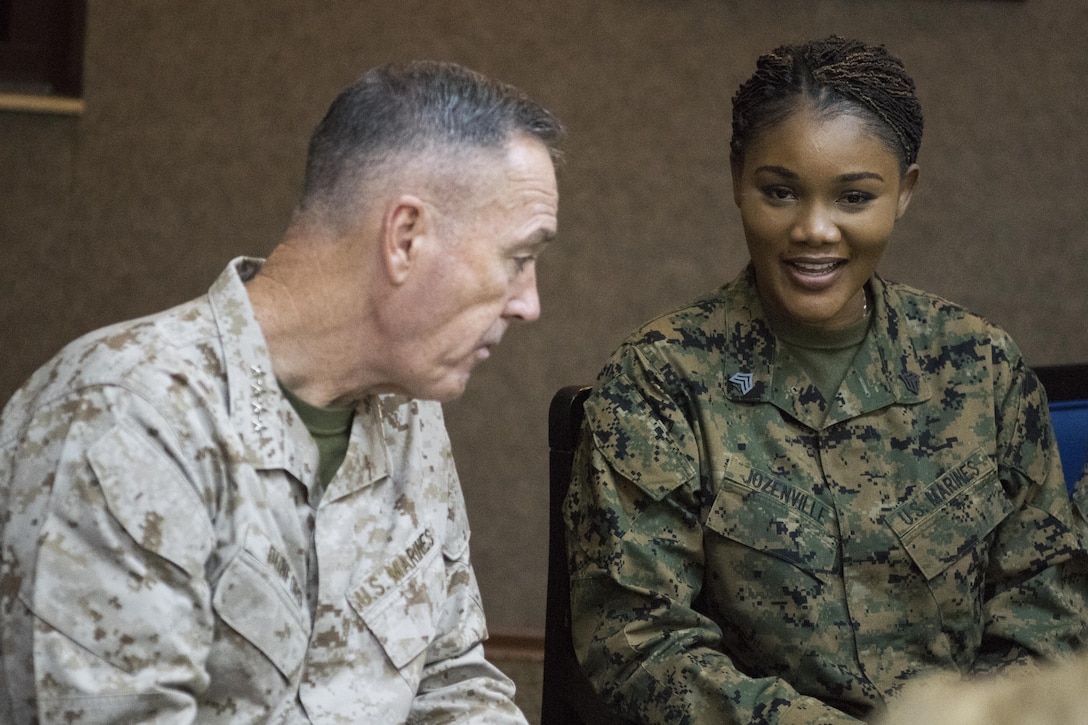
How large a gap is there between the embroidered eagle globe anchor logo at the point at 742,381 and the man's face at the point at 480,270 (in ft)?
1.72

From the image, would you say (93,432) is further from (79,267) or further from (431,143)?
(79,267)

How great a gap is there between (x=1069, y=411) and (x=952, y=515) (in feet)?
1.60

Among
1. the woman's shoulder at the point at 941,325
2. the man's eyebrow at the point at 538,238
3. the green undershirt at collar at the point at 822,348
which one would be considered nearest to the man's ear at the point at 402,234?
the man's eyebrow at the point at 538,238

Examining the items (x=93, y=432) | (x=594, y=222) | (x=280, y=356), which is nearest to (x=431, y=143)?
(x=280, y=356)

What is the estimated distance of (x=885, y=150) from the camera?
1891 millimetres

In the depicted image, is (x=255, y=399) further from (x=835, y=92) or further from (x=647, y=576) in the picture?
(x=835, y=92)

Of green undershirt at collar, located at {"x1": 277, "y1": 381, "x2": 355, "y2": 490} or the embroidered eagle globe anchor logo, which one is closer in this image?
green undershirt at collar, located at {"x1": 277, "y1": 381, "x2": 355, "y2": 490}

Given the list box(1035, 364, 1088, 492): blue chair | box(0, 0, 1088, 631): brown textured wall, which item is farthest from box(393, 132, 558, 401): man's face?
box(0, 0, 1088, 631): brown textured wall

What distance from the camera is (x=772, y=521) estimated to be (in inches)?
72.6

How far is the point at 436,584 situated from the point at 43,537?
0.50m

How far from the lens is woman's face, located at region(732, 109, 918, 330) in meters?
1.87

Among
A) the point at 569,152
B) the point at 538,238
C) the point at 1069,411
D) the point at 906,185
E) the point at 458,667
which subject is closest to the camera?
the point at 538,238

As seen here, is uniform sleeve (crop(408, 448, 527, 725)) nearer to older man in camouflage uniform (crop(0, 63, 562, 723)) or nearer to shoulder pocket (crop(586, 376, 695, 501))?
older man in camouflage uniform (crop(0, 63, 562, 723))

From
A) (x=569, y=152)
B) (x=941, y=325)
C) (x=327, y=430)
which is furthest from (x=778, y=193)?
(x=569, y=152)
